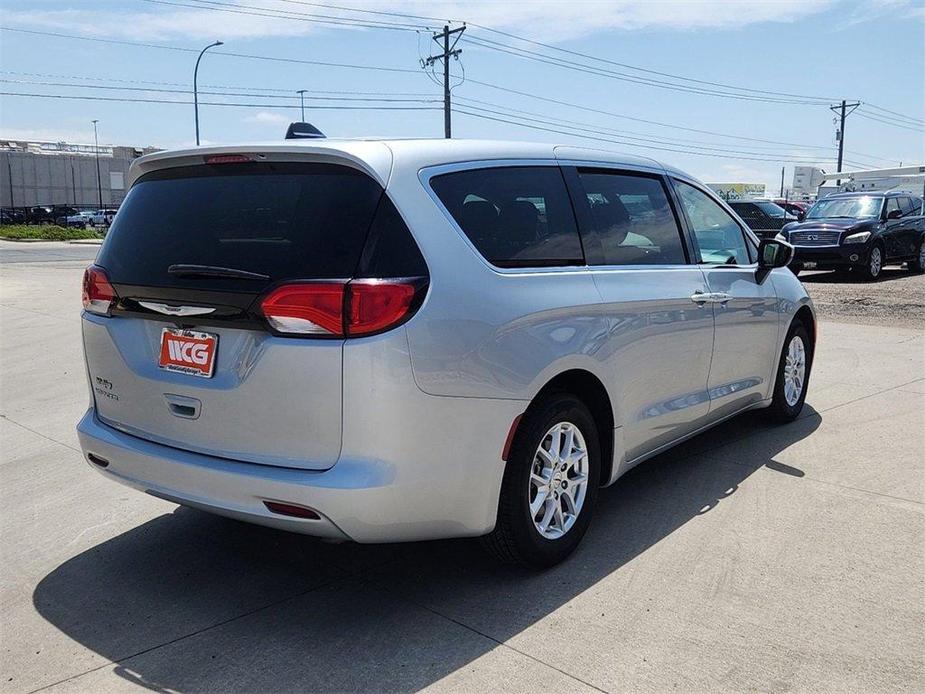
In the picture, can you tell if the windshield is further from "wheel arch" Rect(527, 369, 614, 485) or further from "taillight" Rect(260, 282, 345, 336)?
"taillight" Rect(260, 282, 345, 336)

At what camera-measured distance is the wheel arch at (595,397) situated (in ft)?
12.3

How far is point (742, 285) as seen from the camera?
5211mm

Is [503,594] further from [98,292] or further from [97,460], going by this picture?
[98,292]

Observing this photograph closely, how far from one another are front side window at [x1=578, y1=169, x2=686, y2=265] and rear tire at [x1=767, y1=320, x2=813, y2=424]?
167 cm

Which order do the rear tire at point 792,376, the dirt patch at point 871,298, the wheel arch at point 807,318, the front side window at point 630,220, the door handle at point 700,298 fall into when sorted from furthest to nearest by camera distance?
the dirt patch at point 871,298, the wheel arch at point 807,318, the rear tire at point 792,376, the door handle at point 700,298, the front side window at point 630,220

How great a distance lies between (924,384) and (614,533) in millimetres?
4721

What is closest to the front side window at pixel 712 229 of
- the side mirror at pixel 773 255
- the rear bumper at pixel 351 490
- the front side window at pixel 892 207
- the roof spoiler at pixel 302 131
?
the side mirror at pixel 773 255

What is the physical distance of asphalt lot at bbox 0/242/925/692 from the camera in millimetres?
2975

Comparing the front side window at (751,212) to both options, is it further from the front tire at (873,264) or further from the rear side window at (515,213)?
the rear side window at (515,213)

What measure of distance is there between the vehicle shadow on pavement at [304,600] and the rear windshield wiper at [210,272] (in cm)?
132

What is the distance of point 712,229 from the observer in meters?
5.21

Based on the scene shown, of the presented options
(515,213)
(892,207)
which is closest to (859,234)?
(892,207)

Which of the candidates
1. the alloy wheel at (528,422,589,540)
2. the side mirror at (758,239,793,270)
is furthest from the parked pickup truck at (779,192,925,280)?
the alloy wheel at (528,422,589,540)

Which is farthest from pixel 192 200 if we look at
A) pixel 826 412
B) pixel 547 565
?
pixel 826 412
